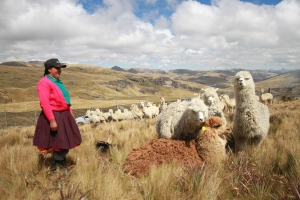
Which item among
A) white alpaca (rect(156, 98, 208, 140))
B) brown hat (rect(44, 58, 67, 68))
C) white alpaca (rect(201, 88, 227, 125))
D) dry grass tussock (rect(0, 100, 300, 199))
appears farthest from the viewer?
white alpaca (rect(201, 88, 227, 125))

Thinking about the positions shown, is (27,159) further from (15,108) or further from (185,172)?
(15,108)

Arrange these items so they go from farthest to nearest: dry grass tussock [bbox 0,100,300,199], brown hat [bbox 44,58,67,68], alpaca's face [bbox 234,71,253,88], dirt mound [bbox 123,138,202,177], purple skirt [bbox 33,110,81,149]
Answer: alpaca's face [bbox 234,71,253,88]
brown hat [bbox 44,58,67,68]
purple skirt [bbox 33,110,81,149]
dirt mound [bbox 123,138,202,177]
dry grass tussock [bbox 0,100,300,199]

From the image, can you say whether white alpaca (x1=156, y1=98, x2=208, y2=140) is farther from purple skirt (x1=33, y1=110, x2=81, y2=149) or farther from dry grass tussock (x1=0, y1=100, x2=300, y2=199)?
purple skirt (x1=33, y1=110, x2=81, y2=149)

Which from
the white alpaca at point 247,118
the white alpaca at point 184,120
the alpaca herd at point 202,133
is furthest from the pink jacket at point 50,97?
the white alpaca at point 247,118

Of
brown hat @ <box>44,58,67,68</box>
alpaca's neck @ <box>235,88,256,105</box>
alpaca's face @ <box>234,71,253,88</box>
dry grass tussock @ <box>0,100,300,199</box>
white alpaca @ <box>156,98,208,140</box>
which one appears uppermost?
brown hat @ <box>44,58,67,68</box>

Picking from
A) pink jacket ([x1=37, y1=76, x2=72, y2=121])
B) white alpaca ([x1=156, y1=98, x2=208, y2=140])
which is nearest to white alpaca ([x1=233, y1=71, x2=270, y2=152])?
white alpaca ([x1=156, y1=98, x2=208, y2=140])

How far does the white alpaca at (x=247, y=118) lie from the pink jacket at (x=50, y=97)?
11.1 ft

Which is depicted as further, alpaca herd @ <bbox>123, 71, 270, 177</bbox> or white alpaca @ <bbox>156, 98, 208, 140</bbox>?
white alpaca @ <bbox>156, 98, 208, 140</bbox>

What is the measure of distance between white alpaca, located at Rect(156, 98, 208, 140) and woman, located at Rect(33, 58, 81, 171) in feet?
6.87

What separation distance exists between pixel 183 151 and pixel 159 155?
0.40 m

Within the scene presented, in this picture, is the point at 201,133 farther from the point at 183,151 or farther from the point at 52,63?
the point at 52,63

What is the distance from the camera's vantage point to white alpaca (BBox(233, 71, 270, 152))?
14.1 ft

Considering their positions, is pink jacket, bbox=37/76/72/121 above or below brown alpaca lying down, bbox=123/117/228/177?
above

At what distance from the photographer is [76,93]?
8888cm
